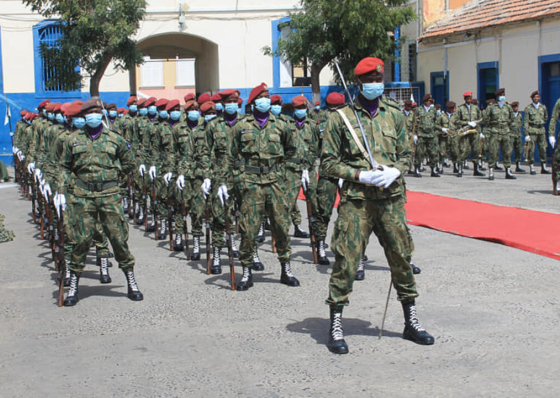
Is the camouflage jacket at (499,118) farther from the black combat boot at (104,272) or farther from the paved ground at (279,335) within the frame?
the black combat boot at (104,272)

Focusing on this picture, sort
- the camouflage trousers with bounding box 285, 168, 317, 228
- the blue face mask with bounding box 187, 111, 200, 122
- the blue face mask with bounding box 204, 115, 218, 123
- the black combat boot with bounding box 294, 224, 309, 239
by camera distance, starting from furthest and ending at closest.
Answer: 1. the black combat boot with bounding box 294, 224, 309, 239
2. the blue face mask with bounding box 187, 111, 200, 122
3. the blue face mask with bounding box 204, 115, 218, 123
4. the camouflage trousers with bounding box 285, 168, 317, 228

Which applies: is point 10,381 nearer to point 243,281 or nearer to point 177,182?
point 243,281

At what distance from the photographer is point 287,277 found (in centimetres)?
Answer: 836

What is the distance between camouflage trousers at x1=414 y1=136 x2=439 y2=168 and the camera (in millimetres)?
20578

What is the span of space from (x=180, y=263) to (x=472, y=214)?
5.21 m

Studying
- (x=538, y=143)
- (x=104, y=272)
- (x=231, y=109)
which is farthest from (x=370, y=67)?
(x=538, y=143)

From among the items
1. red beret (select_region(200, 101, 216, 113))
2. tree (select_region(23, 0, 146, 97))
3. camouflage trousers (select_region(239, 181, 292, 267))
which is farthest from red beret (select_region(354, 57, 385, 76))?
tree (select_region(23, 0, 146, 97))

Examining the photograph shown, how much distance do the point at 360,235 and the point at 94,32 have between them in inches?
720

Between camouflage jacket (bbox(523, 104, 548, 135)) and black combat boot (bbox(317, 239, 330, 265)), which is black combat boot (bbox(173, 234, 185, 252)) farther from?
camouflage jacket (bbox(523, 104, 548, 135))

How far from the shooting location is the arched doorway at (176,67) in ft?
103

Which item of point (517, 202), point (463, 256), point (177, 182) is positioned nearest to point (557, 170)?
point (517, 202)

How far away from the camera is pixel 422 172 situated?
22.0 metres

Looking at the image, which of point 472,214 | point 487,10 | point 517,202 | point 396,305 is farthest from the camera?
point 487,10

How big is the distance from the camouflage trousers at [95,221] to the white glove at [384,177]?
319cm
